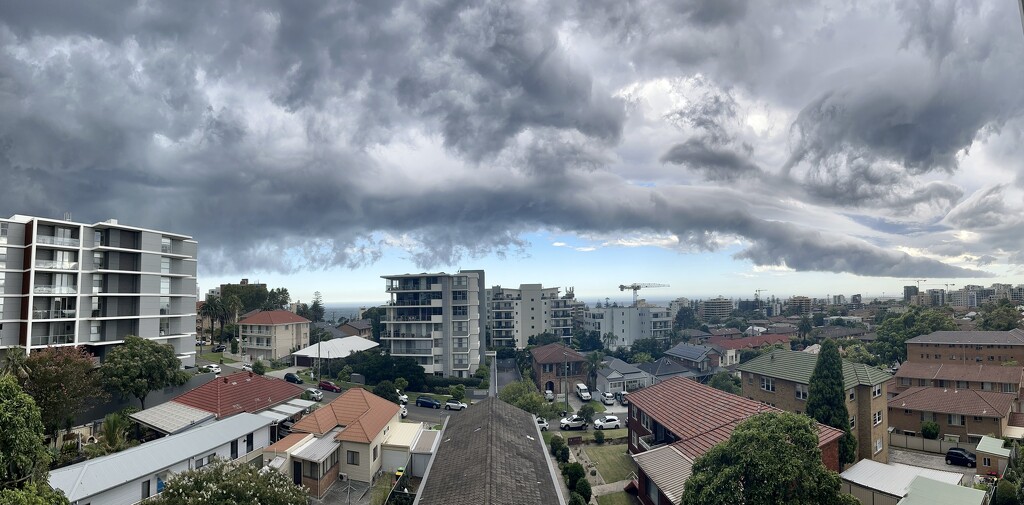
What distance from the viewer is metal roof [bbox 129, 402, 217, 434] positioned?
110 feet

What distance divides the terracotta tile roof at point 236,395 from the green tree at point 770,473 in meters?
34.3

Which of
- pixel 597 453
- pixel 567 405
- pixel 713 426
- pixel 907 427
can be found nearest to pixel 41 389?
pixel 597 453

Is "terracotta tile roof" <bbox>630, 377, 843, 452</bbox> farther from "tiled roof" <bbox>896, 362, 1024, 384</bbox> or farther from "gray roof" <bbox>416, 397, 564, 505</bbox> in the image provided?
"tiled roof" <bbox>896, 362, 1024, 384</bbox>

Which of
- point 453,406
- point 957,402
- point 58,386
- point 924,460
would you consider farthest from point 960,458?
point 58,386

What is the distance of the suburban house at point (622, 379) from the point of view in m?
70.7

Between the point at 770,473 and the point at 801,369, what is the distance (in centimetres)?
2803

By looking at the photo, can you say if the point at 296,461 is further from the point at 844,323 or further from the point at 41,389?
the point at 844,323

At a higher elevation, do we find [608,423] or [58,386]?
[58,386]

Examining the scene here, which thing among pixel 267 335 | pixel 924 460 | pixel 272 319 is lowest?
pixel 924 460

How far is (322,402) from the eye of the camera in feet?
169

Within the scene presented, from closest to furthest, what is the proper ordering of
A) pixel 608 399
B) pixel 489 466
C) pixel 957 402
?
pixel 489 466, pixel 957 402, pixel 608 399

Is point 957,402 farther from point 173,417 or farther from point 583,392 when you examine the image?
point 173,417

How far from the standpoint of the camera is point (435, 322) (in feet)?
228

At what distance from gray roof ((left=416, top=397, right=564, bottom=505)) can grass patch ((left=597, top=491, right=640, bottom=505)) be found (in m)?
4.66
